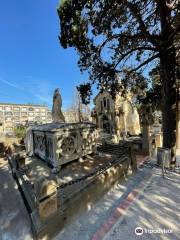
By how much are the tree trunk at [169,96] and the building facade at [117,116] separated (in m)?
18.8

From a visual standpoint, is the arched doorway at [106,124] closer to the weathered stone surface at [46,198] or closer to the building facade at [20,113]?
the weathered stone surface at [46,198]

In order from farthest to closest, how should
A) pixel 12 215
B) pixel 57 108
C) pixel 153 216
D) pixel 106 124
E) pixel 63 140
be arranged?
1. pixel 106 124
2. pixel 57 108
3. pixel 63 140
4. pixel 12 215
5. pixel 153 216

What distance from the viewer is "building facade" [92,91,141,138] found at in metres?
28.3

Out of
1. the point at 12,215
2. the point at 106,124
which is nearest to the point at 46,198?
the point at 12,215

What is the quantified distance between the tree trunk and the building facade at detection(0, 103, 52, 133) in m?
62.7

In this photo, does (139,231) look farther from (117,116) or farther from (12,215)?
(117,116)

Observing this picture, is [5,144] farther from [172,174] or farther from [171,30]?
[171,30]

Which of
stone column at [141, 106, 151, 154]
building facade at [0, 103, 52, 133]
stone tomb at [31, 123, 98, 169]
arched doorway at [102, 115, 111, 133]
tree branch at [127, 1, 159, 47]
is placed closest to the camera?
stone tomb at [31, 123, 98, 169]

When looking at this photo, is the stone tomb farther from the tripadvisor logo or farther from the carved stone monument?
the tripadvisor logo

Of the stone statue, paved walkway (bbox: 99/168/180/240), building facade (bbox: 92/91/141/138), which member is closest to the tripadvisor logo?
paved walkway (bbox: 99/168/180/240)

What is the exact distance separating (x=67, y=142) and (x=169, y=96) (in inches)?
207

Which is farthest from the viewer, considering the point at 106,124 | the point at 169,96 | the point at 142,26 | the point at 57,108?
the point at 106,124

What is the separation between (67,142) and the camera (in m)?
7.18

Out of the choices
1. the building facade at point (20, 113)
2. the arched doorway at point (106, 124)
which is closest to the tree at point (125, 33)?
the arched doorway at point (106, 124)
